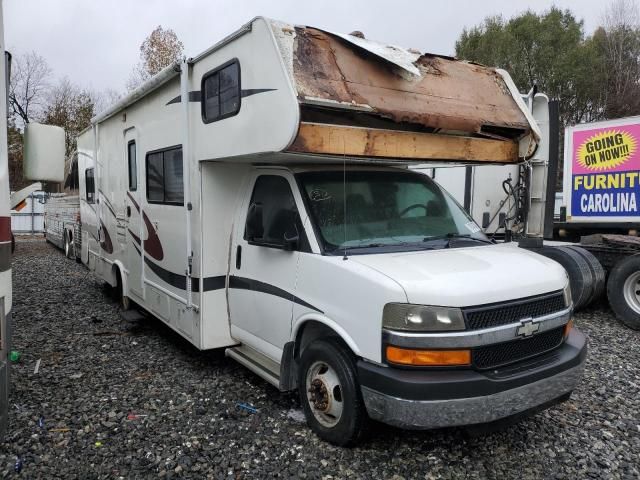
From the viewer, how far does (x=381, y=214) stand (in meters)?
4.13

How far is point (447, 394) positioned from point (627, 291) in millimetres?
5131

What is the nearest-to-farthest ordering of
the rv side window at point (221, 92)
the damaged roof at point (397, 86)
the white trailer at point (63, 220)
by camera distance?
the damaged roof at point (397, 86), the rv side window at point (221, 92), the white trailer at point (63, 220)

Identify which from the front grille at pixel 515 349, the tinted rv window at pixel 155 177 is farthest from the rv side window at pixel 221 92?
the front grille at pixel 515 349

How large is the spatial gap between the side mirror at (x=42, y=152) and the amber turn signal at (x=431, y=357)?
2.46 m

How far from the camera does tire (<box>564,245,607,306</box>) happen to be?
23.0 feet

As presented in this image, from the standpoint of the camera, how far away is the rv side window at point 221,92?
4.07m

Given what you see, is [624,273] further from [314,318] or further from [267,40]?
[267,40]

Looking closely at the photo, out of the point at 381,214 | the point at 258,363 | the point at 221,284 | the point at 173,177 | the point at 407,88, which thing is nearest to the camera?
the point at 407,88

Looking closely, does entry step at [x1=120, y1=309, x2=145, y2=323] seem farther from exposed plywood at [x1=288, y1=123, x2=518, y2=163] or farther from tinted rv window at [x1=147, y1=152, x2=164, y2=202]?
exposed plywood at [x1=288, y1=123, x2=518, y2=163]

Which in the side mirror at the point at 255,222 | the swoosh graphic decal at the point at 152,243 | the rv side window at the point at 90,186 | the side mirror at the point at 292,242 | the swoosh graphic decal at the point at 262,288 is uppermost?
the rv side window at the point at 90,186

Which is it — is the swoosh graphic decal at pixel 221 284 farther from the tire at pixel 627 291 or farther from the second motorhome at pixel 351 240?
the tire at pixel 627 291

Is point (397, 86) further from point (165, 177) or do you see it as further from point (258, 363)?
point (165, 177)

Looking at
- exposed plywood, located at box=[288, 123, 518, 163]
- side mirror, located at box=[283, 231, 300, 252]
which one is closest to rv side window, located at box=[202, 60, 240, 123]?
exposed plywood, located at box=[288, 123, 518, 163]

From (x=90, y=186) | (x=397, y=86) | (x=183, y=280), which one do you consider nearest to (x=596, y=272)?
(x=397, y=86)
